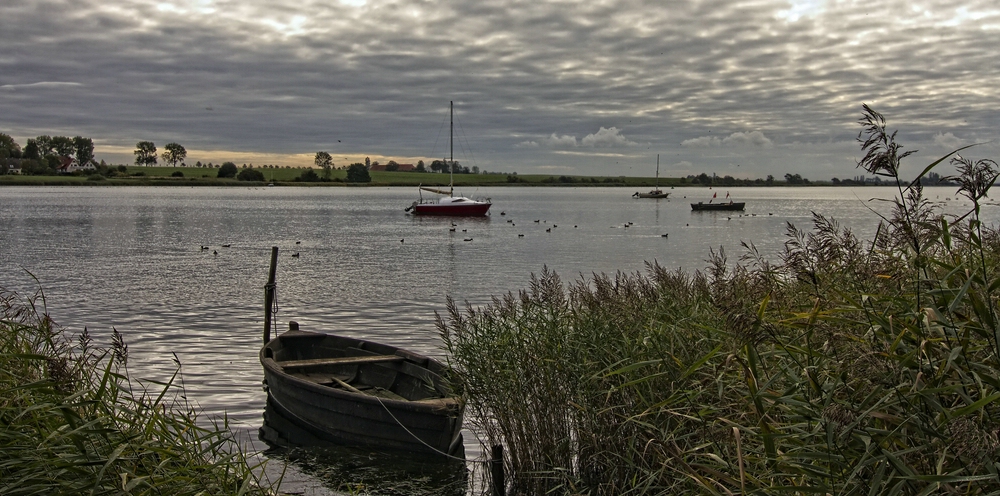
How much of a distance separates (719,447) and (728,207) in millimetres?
115744

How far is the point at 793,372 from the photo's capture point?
5.16 m

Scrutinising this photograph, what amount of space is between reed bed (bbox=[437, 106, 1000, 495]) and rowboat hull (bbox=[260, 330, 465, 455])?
1611mm

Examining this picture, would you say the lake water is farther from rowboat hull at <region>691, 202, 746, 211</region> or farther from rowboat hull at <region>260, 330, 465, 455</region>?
rowboat hull at <region>691, 202, 746, 211</region>

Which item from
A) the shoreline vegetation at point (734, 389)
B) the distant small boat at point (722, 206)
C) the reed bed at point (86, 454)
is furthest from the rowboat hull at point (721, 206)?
the reed bed at point (86, 454)

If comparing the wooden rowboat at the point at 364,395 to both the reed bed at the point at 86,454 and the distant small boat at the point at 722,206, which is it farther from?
the distant small boat at the point at 722,206

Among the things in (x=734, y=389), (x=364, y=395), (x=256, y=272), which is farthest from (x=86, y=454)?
(x=256, y=272)

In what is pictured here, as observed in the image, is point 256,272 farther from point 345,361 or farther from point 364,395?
point 364,395

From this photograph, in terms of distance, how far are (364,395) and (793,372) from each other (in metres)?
8.80

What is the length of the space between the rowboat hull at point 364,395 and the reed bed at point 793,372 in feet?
5.29

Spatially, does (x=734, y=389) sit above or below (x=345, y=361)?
above

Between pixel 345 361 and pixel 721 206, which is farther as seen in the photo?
pixel 721 206

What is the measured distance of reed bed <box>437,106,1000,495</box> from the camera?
14.6 feet

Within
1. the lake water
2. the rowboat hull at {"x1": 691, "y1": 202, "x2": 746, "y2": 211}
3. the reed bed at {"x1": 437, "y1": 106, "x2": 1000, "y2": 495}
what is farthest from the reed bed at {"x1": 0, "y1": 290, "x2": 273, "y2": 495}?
the rowboat hull at {"x1": 691, "y1": 202, "x2": 746, "y2": 211}

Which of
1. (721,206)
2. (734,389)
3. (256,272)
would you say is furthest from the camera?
(721,206)
